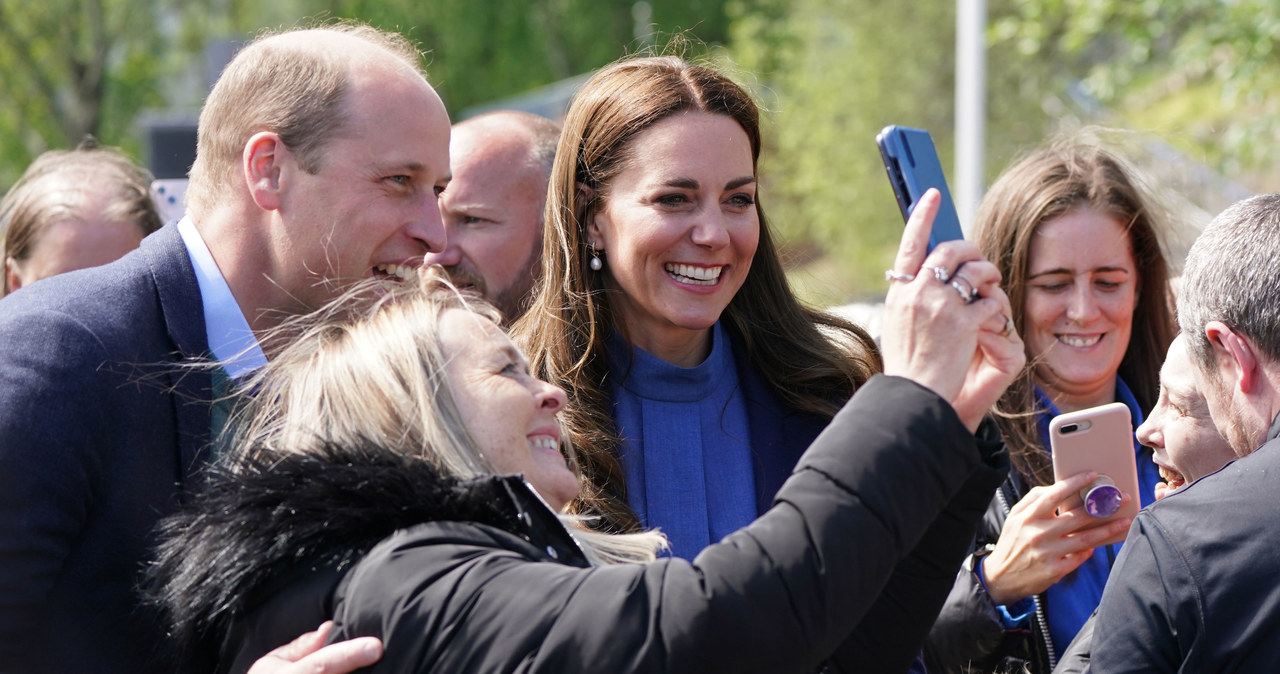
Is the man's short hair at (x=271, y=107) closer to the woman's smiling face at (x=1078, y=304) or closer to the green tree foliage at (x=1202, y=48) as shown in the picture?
the woman's smiling face at (x=1078, y=304)

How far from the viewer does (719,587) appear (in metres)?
1.63

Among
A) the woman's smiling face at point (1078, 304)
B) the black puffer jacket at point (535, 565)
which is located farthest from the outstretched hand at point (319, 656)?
the woman's smiling face at point (1078, 304)

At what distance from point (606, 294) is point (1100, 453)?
4.08 feet

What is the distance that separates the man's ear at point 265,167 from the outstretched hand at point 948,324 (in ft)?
4.26

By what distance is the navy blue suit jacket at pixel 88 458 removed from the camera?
2033mm

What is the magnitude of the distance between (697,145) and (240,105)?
107 cm

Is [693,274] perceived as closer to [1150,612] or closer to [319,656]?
[1150,612]

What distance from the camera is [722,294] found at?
3064 mm

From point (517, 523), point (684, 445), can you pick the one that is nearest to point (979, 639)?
point (684, 445)

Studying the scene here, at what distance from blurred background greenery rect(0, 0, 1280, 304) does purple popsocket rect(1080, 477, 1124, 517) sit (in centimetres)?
111

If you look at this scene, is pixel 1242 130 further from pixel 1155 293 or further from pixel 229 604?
pixel 229 604

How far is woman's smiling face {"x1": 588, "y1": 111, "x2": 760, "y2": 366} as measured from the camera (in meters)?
3.02

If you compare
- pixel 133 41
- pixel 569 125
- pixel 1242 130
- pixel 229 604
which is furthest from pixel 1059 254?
pixel 133 41

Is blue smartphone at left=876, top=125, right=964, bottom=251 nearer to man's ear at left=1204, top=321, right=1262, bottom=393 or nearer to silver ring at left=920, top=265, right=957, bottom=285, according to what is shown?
silver ring at left=920, top=265, right=957, bottom=285
